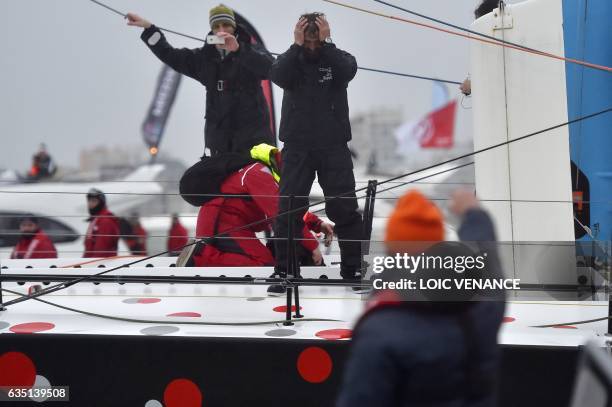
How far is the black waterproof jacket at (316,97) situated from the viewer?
1611mm

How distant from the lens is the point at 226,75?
6.51 feet

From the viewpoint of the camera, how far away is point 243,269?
187 centimetres

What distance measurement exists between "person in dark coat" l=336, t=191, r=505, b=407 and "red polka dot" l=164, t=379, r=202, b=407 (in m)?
0.65

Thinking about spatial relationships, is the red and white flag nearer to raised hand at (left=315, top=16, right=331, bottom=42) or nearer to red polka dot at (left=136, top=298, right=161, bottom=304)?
raised hand at (left=315, top=16, right=331, bottom=42)

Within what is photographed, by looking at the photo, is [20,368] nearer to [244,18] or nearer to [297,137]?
[297,137]

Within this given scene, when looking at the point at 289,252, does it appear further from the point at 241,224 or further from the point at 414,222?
the point at 414,222

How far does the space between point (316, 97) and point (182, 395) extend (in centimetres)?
75

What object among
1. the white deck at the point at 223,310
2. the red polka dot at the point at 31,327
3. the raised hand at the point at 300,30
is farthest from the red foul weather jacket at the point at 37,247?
the raised hand at the point at 300,30

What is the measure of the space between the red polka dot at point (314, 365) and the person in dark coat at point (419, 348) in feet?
1.81

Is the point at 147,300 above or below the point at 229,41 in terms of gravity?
below

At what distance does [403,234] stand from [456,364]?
0.16 metres

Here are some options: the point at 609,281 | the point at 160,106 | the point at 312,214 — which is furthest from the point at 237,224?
the point at 160,106

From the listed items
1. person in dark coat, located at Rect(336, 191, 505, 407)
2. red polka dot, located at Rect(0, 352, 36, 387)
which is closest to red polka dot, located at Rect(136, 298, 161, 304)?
red polka dot, located at Rect(0, 352, 36, 387)

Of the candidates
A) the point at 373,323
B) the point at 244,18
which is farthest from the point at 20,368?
the point at 244,18
